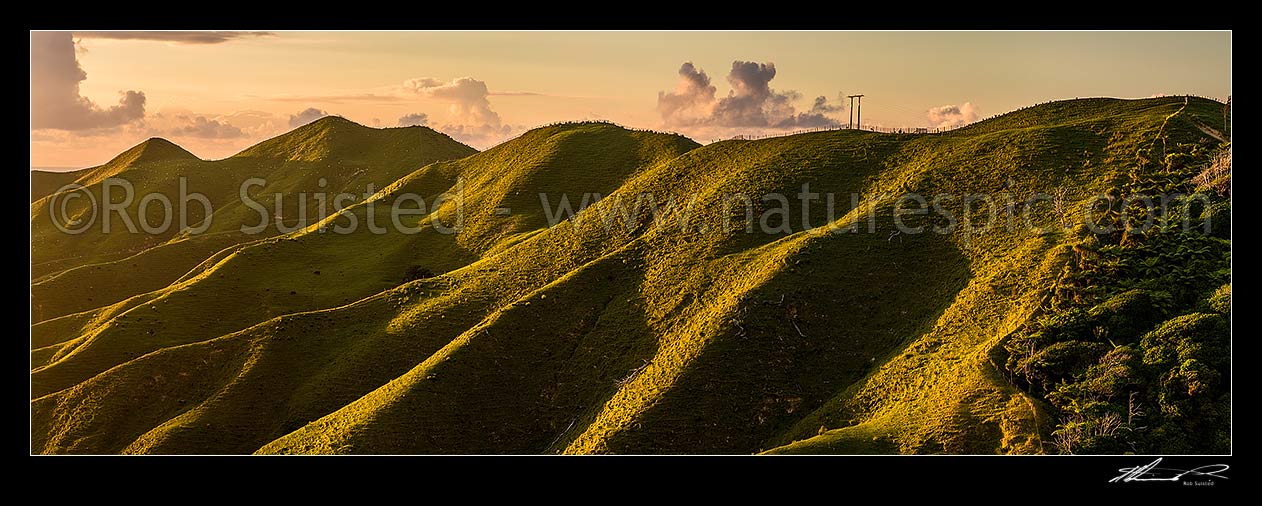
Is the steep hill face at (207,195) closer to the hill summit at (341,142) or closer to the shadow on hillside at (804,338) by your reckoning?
the hill summit at (341,142)

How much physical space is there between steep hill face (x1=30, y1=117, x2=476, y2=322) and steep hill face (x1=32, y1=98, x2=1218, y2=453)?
28597 mm

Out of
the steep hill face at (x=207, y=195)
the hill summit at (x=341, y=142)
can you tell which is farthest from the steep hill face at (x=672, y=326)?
the hill summit at (x=341, y=142)

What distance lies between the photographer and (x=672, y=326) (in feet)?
220

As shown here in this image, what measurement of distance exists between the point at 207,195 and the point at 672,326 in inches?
5520

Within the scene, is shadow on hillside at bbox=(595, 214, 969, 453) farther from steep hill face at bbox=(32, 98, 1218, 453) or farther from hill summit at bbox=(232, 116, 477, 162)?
hill summit at bbox=(232, 116, 477, 162)

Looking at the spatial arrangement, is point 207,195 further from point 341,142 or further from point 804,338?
point 804,338

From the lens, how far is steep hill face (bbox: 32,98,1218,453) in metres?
55.5

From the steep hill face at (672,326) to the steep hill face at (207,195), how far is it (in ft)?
93.8

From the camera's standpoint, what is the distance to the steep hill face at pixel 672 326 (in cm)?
5547

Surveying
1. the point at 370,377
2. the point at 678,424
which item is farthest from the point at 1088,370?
the point at 370,377

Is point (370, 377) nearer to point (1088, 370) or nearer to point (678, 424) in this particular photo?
point (678, 424)

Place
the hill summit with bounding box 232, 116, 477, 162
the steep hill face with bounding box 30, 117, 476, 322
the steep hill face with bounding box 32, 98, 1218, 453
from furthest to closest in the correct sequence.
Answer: the hill summit with bounding box 232, 116, 477, 162 → the steep hill face with bounding box 30, 117, 476, 322 → the steep hill face with bounding box 32, 98, 1218, 453
